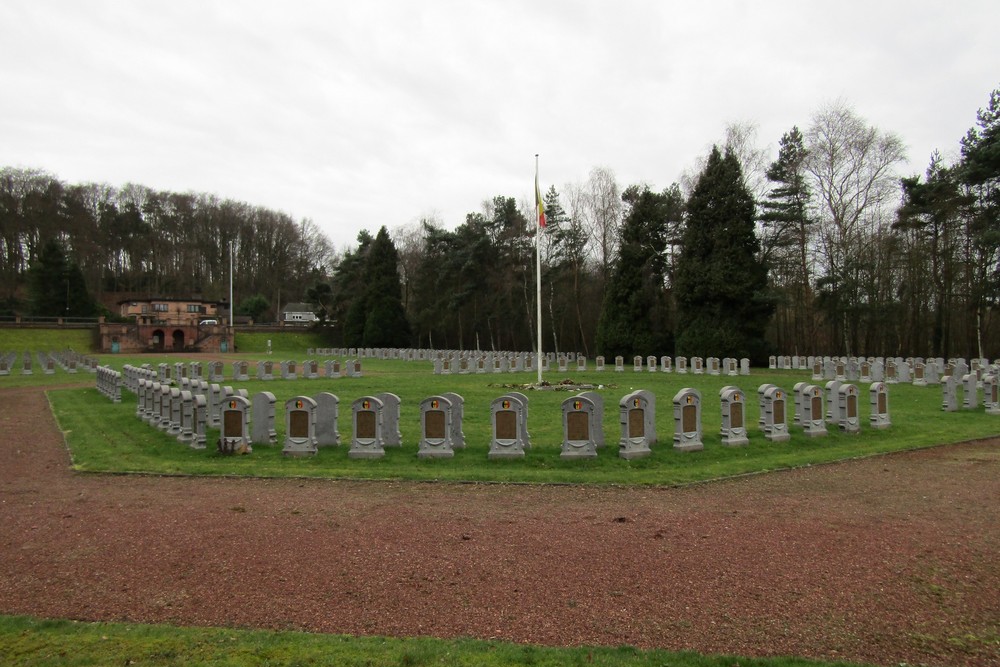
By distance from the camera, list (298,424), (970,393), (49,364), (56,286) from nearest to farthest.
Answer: (298,424), (970,393), (49,364), (56,286)

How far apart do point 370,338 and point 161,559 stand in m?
56.6

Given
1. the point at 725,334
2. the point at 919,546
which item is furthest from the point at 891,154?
the point at 919,546

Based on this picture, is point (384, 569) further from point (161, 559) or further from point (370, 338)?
point (370, 338)

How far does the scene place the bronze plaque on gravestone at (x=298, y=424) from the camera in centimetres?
1130

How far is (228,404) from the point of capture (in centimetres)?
1165

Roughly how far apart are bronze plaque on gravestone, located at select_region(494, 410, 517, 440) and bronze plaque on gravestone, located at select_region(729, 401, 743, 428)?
420 centimetres

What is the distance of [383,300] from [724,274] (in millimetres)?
34427

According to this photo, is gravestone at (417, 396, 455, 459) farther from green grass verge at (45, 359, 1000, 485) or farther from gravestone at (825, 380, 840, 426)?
gravestone at (825, 380, 840, 426)

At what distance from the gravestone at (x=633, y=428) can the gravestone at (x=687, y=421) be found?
622 millimetres

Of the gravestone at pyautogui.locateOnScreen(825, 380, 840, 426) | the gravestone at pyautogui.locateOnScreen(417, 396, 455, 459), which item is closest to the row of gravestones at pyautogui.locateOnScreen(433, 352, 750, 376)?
the gravestone at pyautogui.locateOnScreen(825, 380, 840, 426)

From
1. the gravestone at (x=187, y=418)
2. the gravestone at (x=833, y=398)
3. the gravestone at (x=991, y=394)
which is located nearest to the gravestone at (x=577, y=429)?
the gravestone at (x=833, y=398)

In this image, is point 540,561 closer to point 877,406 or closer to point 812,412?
point 812,412

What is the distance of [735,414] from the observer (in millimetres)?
12109

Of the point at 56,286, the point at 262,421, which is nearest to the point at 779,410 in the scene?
the point at 262,421
